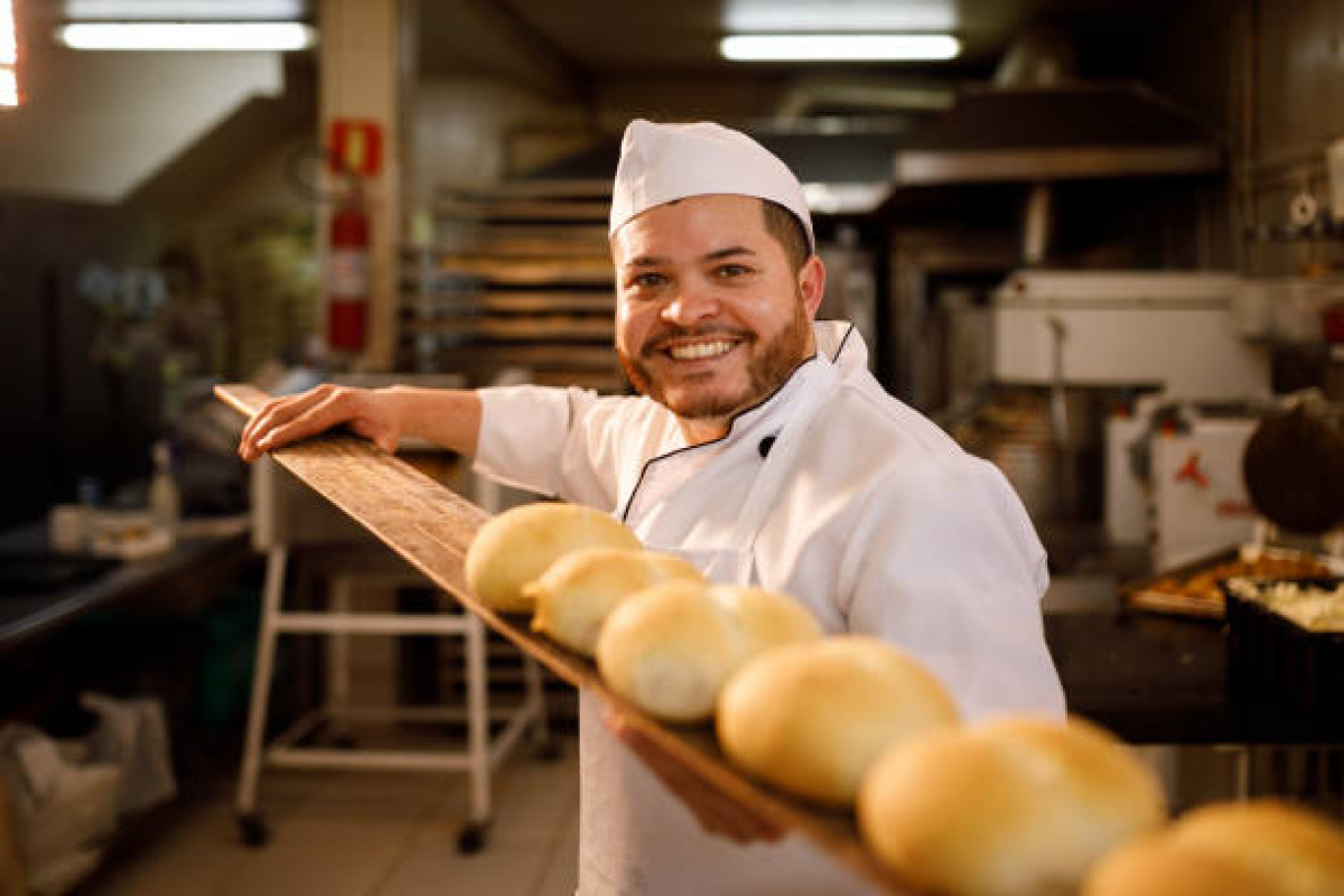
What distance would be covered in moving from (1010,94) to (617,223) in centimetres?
410

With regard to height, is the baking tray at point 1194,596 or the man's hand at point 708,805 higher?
the man's hand at point 708,805

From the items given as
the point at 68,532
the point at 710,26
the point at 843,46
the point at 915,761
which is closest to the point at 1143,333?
the point at 68,532

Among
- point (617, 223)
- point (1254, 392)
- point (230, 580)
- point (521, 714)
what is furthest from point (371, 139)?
point (617, 223)

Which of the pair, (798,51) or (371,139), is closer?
(371,139)

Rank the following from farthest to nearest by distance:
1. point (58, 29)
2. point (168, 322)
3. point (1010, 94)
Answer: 1. point (168, 322)
2. point (58, 29)
3. point (1010, 94)

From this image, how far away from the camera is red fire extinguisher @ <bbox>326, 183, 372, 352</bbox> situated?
5.25 m

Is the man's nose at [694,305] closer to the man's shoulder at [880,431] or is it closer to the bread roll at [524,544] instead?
the man's shoulder at [880,431]

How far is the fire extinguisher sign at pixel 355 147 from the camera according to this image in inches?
209

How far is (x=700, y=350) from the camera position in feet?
4.85

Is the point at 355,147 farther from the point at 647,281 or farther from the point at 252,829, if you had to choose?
the point at 647,281

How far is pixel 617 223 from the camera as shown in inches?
60.8

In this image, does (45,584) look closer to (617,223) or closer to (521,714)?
(521,714)

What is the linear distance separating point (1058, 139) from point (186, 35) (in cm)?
426

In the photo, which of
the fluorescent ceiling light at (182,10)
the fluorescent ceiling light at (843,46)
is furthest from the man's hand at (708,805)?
the fluorescent ceiling light at (843,46)
